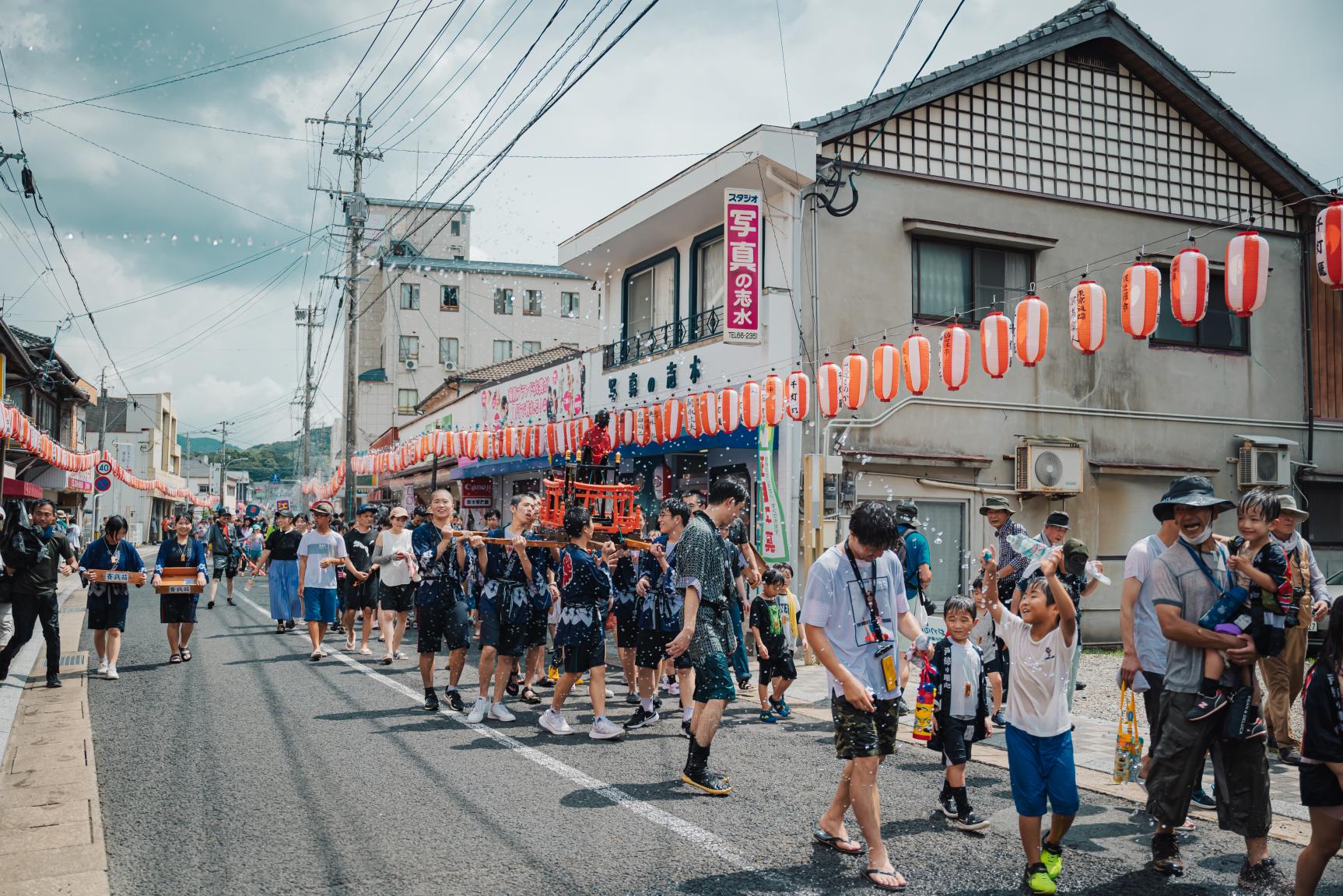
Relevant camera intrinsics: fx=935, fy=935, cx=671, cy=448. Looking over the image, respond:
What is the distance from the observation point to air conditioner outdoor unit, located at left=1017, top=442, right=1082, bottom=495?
49.2 ft

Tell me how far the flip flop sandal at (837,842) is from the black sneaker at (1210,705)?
5.89 ft

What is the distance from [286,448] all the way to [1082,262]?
126212 millimetres

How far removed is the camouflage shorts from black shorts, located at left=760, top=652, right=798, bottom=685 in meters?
3.94

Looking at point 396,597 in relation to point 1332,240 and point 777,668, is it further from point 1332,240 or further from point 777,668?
point 1332,240

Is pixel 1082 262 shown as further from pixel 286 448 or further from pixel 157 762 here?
pixel 286 448

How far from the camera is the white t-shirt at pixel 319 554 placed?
12.4 m

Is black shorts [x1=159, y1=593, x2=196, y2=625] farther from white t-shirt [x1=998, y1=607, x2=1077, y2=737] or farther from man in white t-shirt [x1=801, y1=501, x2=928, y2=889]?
white t-shirt [x1=998, y1=607, x2=1077, y2=737]

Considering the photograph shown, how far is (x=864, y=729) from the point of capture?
463cm

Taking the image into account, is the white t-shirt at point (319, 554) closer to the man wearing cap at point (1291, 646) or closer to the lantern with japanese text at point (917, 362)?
the lantern with japanese text at point (917, 362)

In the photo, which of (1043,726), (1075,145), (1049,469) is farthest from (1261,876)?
(1075,145)

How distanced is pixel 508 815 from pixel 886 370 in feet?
27.7

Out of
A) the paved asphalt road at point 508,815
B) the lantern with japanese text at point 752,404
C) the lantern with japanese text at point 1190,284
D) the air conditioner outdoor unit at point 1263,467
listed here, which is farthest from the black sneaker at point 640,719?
the air conditioner outdoor unit at point 1263,467

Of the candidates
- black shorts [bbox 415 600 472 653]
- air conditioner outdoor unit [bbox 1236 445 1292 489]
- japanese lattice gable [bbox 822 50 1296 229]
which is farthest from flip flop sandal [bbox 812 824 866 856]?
air conditioner outdoor unit [bbox 1236 445 1292 489]

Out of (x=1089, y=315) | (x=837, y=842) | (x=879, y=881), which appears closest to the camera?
(x=879, y=881)
